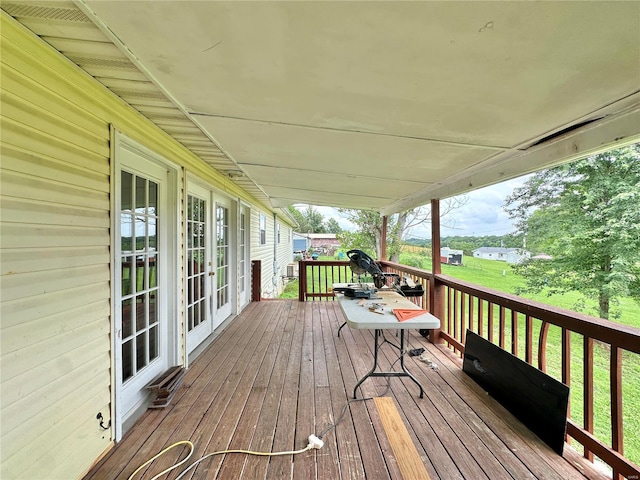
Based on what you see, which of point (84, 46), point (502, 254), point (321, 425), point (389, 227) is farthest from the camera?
point (389, 227)

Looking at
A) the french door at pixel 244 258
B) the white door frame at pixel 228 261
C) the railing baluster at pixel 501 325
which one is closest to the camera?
the railing baluster at pixel 501 325

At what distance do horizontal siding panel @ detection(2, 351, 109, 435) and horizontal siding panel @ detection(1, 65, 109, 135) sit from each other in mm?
1424

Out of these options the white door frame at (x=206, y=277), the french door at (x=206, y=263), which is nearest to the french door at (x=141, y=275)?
the french door at (x=206, y=263)

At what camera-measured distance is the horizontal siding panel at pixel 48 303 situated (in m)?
1.18

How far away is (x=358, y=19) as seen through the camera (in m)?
0.95

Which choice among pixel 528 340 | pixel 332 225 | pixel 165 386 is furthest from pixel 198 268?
pixel 332 225

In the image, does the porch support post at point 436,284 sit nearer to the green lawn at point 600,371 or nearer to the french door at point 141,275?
the green lawn at point 600,371

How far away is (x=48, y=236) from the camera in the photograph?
1333 millimetres

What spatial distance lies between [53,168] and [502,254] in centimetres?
915

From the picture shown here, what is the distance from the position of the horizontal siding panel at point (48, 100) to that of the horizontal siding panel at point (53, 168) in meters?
0.23

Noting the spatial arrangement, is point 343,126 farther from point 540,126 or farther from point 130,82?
point 130,82

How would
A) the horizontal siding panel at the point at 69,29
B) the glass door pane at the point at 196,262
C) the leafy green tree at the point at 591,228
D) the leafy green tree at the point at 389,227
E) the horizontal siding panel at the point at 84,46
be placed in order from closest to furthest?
the horizontal siding panel at the point at 69,29
the horizontal siding panel at the point at 84,46
the glass door pane at the point at 196,262
the leafy green tree at the point at 591,228
the leafy green tree at the point at 389,227

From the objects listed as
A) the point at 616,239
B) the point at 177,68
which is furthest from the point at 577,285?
the point at 177,68

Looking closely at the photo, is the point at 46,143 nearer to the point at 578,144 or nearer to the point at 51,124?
the point at 51,124
